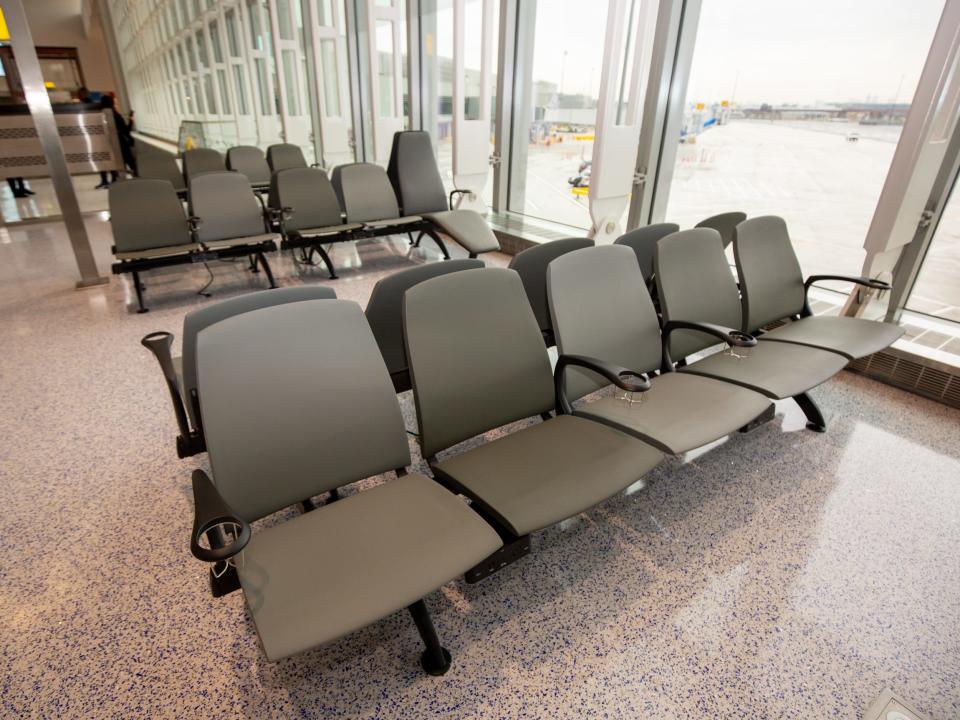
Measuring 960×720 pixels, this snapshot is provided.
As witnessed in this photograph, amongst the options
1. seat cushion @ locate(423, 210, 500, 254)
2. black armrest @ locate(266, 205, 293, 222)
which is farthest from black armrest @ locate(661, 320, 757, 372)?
black armrest @ locate(266, 205, 293, 222)

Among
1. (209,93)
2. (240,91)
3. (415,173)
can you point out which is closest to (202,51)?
(209,93)

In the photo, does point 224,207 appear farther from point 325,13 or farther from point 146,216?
point 325,13

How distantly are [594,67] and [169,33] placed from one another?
13.3 metres

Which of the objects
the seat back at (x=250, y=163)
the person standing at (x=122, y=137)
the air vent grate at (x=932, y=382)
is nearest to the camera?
the air vent grate at (x=932, y=382)

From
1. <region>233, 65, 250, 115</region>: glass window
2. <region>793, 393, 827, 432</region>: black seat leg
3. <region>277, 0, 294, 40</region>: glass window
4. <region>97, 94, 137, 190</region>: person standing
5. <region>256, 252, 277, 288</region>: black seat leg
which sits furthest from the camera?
<region>233, 65, 250, 115</region>: glass window

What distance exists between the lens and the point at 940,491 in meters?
2.22

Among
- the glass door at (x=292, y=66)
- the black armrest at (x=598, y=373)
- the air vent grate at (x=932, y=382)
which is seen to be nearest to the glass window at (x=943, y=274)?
the air vent grate at (x=932, y=382)

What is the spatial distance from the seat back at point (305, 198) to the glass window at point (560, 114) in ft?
7.15

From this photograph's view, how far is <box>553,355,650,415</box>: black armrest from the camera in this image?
1.70m

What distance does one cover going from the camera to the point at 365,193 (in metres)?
4.94

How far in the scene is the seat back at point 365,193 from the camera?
4.86 m

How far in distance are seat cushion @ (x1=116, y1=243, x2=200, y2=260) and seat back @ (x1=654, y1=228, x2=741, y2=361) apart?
363 cm

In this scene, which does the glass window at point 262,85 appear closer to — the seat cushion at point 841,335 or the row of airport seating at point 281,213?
the row of airport seating at point 281,213

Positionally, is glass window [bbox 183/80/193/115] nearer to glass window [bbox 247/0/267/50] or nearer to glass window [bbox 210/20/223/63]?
glass window [bbox 210/20/223/63]
